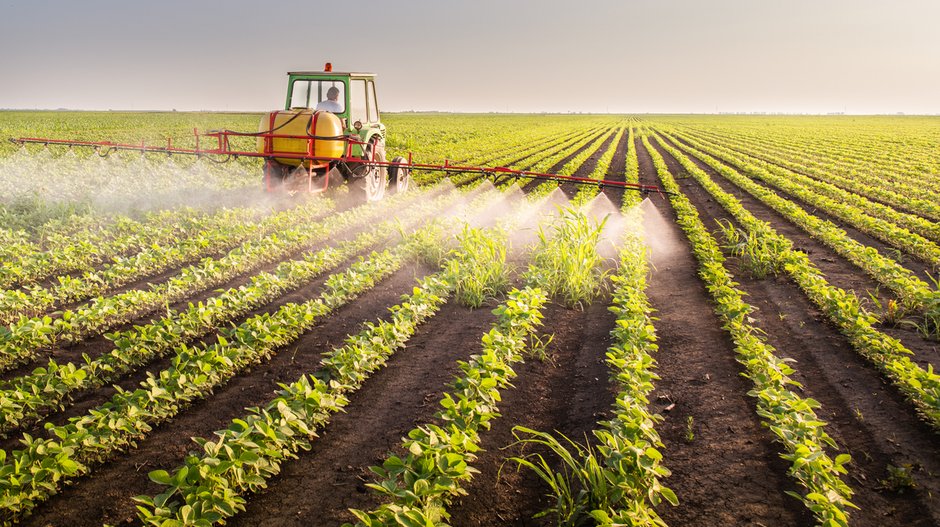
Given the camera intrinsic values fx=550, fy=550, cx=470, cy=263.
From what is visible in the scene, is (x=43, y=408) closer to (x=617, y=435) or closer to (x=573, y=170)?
(x=617, y=435)

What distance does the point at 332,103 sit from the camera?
33.6 ft

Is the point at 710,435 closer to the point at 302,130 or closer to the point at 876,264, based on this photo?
the point at 876,264

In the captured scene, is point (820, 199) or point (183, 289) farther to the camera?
A: point (820, 199)

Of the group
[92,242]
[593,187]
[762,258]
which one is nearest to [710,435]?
[762,258]

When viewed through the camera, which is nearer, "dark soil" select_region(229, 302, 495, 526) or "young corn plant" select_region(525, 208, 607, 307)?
"dark soil" select_region(229, 302, 495, 526)

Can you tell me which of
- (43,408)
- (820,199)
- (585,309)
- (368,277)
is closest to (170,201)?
(368,277)

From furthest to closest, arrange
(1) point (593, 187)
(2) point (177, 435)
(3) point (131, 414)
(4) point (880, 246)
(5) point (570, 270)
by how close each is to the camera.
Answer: (1) point (593, 187) → (4) point (880, 246) → (5) point (570, 270) → (2) point (177, 435) → (3) point (131, 414)

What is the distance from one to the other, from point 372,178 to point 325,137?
6.89 feet

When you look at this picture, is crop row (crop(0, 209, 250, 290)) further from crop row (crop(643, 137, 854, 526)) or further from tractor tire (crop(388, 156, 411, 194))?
crop row (crop(643, 137, 854, 526))

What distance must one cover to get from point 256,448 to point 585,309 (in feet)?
12.8

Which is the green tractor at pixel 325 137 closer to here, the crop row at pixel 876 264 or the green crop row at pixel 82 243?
the green crop row at pixel 82 243

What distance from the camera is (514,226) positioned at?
8484 millimetres

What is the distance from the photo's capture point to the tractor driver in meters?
10.2

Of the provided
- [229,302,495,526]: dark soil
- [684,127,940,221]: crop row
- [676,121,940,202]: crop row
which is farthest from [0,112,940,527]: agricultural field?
[676,121,940,202]: crop row
